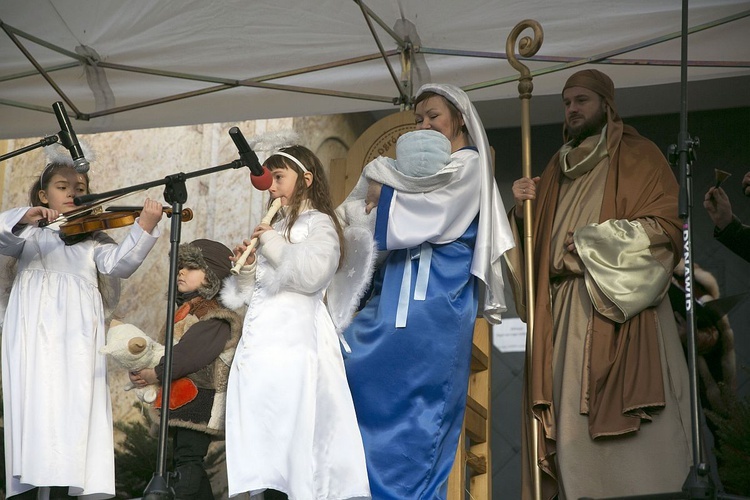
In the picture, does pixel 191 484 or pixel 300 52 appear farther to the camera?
pixel 300 52

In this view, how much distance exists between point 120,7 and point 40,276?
1.66 meters

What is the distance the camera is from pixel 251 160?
3.86m

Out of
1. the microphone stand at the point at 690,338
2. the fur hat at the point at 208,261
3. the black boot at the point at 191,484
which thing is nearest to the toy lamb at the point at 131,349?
the black boot at the point at 191,484

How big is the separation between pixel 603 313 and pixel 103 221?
219cm

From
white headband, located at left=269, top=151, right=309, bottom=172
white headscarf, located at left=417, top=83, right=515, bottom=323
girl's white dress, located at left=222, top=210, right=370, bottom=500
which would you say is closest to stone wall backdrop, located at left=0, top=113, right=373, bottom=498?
white headband, located at left=269, top=151, right=309, bottom=172

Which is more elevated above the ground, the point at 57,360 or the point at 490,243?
the point at 490,243

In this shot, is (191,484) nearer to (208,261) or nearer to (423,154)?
(208,261)

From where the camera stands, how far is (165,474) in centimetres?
359

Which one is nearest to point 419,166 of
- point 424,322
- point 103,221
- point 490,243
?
point 490,243

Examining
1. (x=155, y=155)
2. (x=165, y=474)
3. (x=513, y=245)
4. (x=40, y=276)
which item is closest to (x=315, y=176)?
(x=513, y=245)

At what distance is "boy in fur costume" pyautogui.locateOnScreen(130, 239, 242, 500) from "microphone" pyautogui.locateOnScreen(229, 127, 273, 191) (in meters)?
1.12

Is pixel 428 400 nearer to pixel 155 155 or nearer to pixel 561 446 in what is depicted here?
pixel 561 446

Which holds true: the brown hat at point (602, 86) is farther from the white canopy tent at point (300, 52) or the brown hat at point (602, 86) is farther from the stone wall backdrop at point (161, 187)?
the stone wall backdrop at point (161, 187)

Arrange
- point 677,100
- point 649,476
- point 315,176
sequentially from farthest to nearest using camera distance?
point 677,100 < point 315,176 < point 649,476
